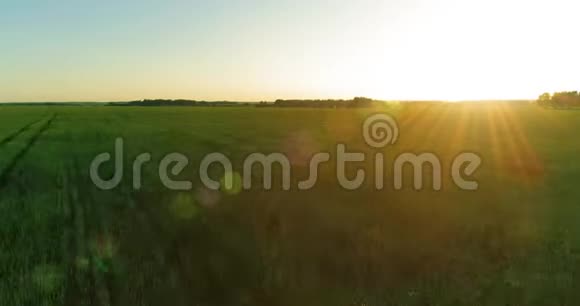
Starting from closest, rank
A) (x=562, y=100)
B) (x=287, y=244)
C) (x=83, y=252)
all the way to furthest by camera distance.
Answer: (x=83, y=252) → (x=287, y=244) → (x=562, y=100)

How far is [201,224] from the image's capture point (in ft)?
28.2

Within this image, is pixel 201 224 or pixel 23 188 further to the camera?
pixel 23 188

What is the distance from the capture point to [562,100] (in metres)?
106

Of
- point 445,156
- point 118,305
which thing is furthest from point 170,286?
point 445,156

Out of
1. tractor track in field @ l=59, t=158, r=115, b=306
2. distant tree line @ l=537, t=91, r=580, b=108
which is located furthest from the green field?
distant tree line @ l=537, t=91, r=580, b=108

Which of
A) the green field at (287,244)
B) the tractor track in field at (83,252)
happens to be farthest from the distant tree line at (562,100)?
the tractor track in field at (83,252)

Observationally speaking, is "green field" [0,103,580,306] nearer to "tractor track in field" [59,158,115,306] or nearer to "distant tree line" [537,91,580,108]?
Answer: "tractor track in field" [59,158,115,306]

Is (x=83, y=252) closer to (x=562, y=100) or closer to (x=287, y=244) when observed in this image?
(x=287, y=244)

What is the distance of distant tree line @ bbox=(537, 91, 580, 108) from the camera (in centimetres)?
10410

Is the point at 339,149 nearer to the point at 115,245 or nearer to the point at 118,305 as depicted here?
the point at 115,245

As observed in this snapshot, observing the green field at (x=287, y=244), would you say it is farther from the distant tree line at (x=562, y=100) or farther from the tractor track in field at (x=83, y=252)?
the distant tree line at (x=562, y=100)

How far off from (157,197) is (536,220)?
8.05 meters

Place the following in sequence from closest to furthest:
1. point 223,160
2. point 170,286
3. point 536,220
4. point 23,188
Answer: point 170,286 → point 536,220 → point 23,188 → point 223,160

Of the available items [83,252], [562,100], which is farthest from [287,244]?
[562,100]
